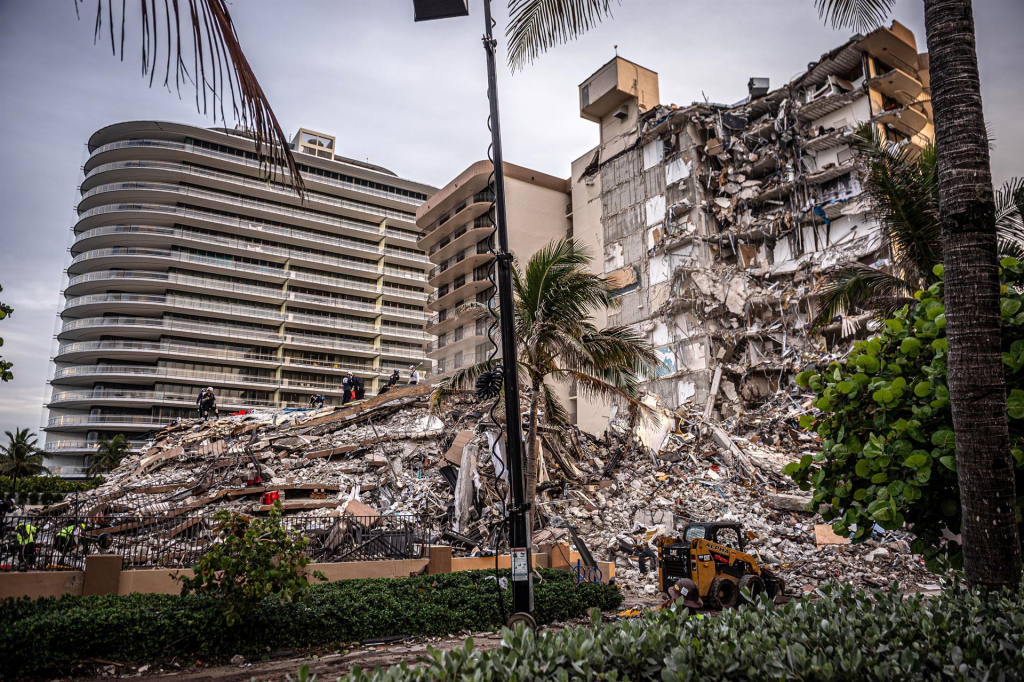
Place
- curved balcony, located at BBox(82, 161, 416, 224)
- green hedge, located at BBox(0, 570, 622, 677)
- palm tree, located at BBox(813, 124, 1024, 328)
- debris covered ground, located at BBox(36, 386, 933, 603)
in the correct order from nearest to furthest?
green hedge, located at BBox(0, 570, 622, 677), palm tree, located at BBox(813, 124, 1024, 328), debris covered ground, located at BBox(36, 386, 933, 603), curved balcony, located at BBox(82, 161, 416, 224)

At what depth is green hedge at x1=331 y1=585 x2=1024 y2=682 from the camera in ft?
10.4

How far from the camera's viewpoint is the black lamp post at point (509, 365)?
6.33m

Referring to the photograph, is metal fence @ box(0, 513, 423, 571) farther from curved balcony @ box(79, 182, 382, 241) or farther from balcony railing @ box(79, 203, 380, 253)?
curved balcony @ box(79, 182, 382, 241)

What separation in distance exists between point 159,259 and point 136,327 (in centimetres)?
723

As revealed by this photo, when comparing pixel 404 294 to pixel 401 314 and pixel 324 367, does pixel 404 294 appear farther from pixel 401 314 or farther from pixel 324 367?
pixel 324 367

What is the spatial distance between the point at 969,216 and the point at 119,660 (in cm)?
1160

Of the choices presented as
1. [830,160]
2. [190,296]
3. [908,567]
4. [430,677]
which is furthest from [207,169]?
[430,677]

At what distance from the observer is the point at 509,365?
7121 mm

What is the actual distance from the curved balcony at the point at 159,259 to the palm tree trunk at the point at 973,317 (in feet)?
235

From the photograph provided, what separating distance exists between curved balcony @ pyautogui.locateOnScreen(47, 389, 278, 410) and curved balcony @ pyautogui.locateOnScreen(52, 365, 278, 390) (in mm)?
1322

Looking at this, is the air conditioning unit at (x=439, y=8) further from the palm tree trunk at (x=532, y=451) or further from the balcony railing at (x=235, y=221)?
the balcony railing at (x=235, y=221)

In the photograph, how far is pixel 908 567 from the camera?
53.1ft

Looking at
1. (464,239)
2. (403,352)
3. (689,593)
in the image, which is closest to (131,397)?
(403,352)

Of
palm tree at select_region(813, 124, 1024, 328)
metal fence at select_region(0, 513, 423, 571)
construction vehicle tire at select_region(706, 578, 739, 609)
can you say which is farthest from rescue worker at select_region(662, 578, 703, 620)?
palm tree at select_region(813, 124, 1024, 328)
